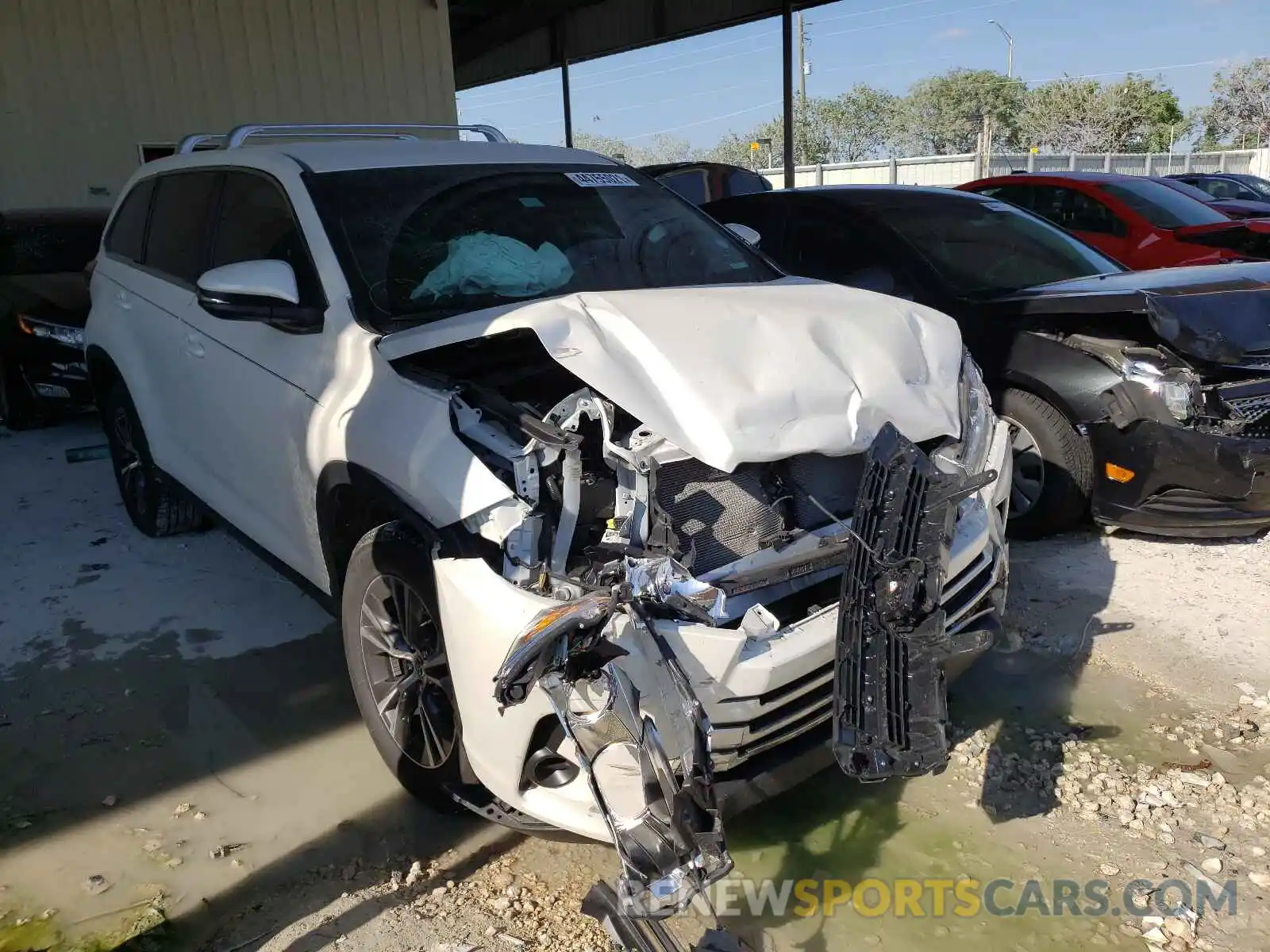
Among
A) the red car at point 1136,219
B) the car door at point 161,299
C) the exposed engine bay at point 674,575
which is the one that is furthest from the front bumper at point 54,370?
the red car at point 1136,219

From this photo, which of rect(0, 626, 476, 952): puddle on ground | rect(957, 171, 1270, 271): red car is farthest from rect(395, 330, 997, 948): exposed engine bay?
rect(957, 171, 1270, 271): red car

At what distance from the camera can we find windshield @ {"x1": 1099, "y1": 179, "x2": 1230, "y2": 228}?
9148 millimetres

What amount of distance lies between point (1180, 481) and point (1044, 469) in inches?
21.7

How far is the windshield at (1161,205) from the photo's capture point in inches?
360

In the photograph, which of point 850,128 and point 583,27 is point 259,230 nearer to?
point 583,27

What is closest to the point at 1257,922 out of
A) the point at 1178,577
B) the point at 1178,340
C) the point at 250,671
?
the point at 1178,577

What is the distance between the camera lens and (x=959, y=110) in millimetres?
60906

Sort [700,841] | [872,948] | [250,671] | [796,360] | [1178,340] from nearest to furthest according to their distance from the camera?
1. [700,841]
2. [872,948]
3. [796,360]
4. [250,671]
5. [1178,340]

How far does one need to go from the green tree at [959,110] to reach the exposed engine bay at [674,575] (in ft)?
196

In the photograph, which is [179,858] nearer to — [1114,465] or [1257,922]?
[1257,922]

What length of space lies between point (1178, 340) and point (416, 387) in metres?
3.13

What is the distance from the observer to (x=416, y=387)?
110 inches

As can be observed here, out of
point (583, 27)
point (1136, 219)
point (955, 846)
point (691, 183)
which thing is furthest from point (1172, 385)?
point (583, 27)

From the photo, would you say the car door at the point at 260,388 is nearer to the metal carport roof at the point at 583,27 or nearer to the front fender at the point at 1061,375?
the front fender at the point at 1061,375
